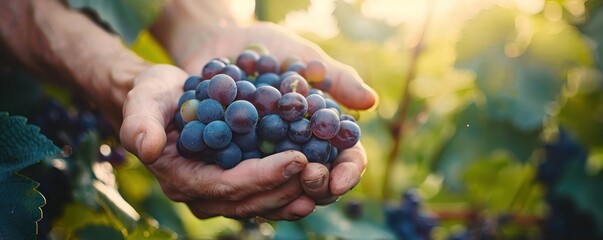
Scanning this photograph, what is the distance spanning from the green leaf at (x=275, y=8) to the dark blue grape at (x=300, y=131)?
0.71 m

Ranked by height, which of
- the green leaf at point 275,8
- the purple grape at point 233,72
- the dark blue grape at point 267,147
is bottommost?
the green leaf at point 275,8

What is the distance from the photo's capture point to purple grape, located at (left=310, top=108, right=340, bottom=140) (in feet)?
3.30

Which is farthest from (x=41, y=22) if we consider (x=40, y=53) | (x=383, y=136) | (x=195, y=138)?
(x=383, y=136)

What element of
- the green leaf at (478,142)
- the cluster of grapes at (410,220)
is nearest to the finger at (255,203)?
the cluster of grapes at (410,220)

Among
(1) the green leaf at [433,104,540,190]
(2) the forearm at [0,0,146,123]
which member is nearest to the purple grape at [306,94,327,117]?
(2) the forearm at [0,0,146,123]

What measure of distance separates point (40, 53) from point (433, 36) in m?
1.25

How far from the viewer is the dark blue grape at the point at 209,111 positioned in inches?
39.9

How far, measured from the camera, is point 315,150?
3.32ft

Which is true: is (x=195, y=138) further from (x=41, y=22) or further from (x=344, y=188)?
(x=41, y=22)

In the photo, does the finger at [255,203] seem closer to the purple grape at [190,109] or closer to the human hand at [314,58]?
the human hand at [314,58]

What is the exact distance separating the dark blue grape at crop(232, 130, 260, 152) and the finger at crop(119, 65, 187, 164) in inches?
4.5

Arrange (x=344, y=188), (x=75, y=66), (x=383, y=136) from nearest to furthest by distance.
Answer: (x=344, y=188) < (x=75, y=66) < (x=383, y=136)

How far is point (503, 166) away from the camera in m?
2.17

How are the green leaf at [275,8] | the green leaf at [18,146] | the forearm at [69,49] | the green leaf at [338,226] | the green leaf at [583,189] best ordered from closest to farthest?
1. the green leaf at [18,146]
2. the forearm at [69,49]
3. the green leaf at [338,226]
4. the green leaf at [275,8]
5. the green leaf at [583,189]
